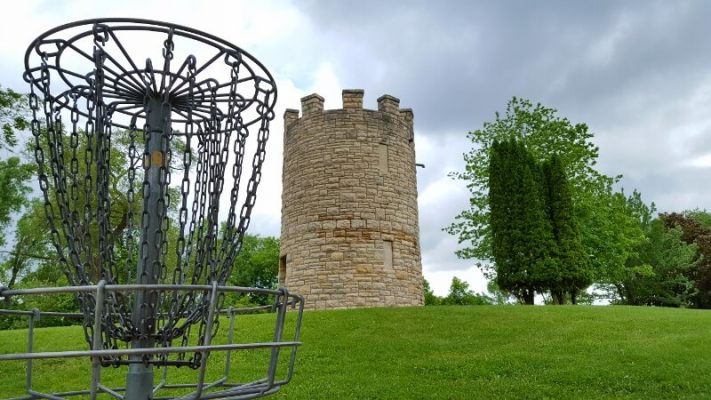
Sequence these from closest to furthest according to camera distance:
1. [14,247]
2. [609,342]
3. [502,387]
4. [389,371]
→ [502,387] → [389,371] → [609,342] → [14,247]

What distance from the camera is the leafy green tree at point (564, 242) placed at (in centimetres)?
2030

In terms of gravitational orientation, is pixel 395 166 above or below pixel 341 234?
above

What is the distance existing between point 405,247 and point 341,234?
87.7 inches

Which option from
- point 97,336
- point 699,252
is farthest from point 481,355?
point 699,252

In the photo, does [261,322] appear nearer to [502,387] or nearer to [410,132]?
[502,387]

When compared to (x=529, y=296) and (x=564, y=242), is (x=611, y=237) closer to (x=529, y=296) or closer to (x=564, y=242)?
(x=564, y=242)

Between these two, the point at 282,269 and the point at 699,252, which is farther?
the point at 699,252

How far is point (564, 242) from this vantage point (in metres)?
20.7

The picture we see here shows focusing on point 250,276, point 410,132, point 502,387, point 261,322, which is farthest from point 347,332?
point 250,276

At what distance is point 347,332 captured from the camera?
12.2 meters

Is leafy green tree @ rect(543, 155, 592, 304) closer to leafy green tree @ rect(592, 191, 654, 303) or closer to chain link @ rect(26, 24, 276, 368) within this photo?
leafy green tree @ rect(592, 191, 654, 303)

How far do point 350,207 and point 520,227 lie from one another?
7652mm

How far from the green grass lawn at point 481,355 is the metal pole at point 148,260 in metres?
6.19

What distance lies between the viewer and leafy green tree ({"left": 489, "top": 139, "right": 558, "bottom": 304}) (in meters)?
20.4
